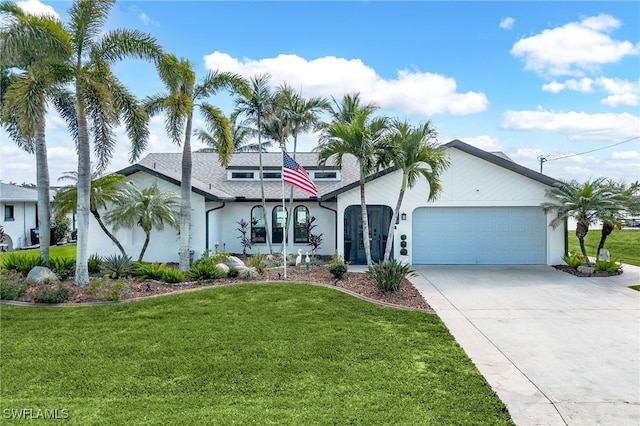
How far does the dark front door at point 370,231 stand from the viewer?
16344mm

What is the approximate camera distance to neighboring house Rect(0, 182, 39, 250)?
2277cm

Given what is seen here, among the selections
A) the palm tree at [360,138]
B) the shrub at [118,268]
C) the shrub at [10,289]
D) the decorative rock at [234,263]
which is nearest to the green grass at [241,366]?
the shrub at [10,289]

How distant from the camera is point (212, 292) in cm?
1055

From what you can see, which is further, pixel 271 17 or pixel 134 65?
pixel 271 17

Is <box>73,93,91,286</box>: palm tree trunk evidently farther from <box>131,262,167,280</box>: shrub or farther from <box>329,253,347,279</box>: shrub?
<box>329,253,347,279</box>: shrub

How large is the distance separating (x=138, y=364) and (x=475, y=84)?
16.3m

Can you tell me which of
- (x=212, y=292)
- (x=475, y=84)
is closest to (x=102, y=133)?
(x=212, y=292)

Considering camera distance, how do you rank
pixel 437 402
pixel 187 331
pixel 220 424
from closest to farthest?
pixel 220 424 < pixel 437 402 < pixel 187 331

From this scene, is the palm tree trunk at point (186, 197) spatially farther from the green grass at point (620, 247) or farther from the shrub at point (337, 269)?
the green grass at point (620, 247)

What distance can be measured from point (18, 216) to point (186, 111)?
1873cm

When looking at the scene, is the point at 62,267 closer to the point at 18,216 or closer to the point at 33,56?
the point at 33,56

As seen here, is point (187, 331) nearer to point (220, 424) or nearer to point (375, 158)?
point (220, 424)

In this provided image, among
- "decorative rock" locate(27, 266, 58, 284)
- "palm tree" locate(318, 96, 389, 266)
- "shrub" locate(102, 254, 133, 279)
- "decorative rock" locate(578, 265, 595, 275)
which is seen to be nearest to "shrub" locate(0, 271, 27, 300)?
"decorative rock" locate(27, 266, 58, 284)

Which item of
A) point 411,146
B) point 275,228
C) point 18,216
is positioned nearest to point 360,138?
point 411,146
